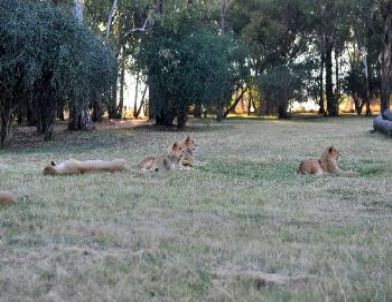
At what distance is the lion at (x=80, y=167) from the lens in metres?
9.80

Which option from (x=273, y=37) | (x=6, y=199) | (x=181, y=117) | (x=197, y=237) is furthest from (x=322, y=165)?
(x=273, y=37)

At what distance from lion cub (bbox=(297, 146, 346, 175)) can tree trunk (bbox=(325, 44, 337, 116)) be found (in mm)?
37663

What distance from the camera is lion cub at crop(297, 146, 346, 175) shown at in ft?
32.9

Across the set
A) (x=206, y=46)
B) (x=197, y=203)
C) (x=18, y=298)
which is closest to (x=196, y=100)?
(x=206, y=46)

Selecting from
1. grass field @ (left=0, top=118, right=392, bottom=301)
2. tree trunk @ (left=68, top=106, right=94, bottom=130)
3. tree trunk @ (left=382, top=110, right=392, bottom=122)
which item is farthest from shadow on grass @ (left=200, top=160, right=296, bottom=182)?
tree trunk @ (left=68, top=106, right=94, bottom=130)

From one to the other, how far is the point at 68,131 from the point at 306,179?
656 inches

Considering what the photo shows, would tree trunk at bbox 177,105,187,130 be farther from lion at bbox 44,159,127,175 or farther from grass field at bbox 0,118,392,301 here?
grass field at bbox 0,118,392,301

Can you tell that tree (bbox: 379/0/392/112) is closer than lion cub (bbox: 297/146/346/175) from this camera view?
No

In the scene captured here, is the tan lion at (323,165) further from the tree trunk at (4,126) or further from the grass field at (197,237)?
the tree trunk at (4,126)

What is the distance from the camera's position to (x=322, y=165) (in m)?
10.2

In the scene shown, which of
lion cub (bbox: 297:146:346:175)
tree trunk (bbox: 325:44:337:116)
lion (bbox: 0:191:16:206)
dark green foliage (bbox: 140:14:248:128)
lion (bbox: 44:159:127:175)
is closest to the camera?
lion (bbox: 0:191:16:206)

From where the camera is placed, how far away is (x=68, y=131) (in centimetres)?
2448

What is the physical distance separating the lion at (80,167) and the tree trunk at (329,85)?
38.7 metres

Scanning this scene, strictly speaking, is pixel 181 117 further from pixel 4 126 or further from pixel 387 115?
pixel 4 126
